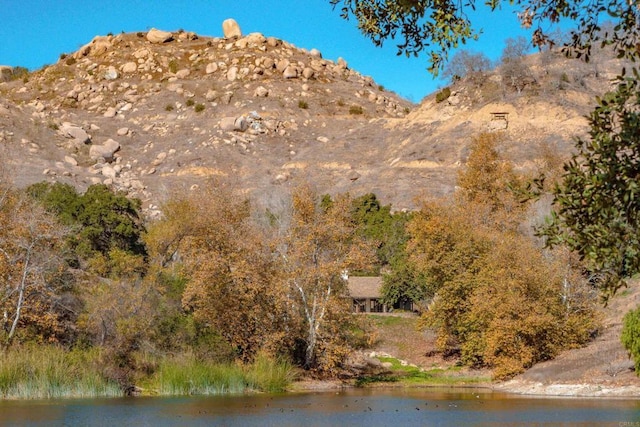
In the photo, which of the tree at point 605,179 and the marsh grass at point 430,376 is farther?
the marsh grass at point 430,376

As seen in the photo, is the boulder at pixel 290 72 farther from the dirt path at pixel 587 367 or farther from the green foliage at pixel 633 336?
the green foliage at pixel 633 336

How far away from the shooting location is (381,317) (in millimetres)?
54000

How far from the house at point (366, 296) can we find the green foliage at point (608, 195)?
45.7 metres

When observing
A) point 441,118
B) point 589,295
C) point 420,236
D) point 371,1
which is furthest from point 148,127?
point 371,1

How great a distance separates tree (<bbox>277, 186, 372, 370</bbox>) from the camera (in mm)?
39344

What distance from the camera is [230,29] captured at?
129m

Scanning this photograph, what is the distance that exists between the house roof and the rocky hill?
7488 mm

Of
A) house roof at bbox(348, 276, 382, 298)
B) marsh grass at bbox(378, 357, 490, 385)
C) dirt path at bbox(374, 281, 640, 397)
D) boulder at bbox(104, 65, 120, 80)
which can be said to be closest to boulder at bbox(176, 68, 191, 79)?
boulder at bbox(104, 65, 120, 80)

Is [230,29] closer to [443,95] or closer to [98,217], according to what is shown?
[443,95]

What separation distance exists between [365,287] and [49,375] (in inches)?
1238

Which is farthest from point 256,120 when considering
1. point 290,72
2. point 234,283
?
point 234,283

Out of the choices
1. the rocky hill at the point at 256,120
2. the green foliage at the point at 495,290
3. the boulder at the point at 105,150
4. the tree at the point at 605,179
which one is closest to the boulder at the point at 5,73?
the rocky hill at the point at 256,120

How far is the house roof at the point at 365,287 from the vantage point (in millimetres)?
58750

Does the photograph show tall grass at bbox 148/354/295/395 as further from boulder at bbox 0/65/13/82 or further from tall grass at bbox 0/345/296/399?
boulder at bbox 0/65/13/82
